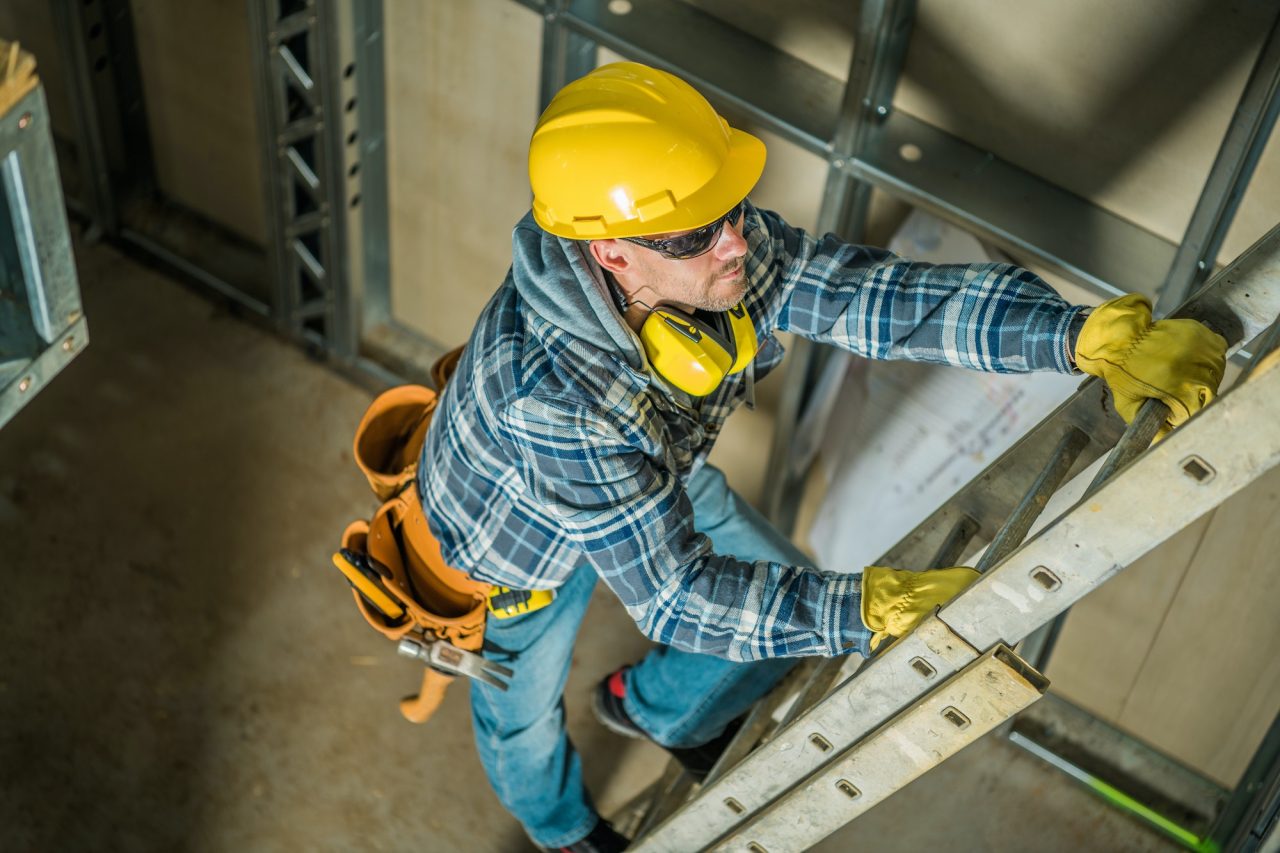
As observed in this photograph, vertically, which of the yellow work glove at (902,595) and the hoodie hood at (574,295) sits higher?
the hoodie hood at (574,295)

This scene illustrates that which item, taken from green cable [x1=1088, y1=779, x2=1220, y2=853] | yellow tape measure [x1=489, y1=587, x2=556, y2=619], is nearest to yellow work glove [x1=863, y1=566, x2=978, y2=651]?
yellow tape measure [x1=489, y1=587, x2=556, y2=619]

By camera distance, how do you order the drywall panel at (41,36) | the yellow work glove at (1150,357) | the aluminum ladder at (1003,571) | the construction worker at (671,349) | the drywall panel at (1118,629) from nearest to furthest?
the aluminum ladder at (1003,571), the yellow work glove at (1150,357), the construction worker at (671,349), the drywall panel at (1118,629), the drywall panel at (41,36)

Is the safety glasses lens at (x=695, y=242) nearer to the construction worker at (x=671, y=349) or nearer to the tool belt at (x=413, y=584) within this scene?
the construction worker at (x=671, y=349)

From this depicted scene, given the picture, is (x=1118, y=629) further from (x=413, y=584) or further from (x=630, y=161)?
(x=630, y=161)

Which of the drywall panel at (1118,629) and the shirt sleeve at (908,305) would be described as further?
the drywall panel at (1118,629)

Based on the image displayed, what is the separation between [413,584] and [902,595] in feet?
4.76

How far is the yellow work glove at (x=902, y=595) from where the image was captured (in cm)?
274

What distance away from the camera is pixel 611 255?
3068mm

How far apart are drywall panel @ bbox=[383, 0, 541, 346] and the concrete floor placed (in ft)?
2.12

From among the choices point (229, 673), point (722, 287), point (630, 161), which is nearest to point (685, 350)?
point (722, 287)

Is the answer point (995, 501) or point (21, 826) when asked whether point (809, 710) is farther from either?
point (21, 826)

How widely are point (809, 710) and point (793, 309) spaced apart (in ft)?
3.20

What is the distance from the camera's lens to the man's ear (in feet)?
10.0

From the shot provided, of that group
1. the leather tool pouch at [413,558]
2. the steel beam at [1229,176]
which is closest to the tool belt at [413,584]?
the leather tool pouch at [413,558]
